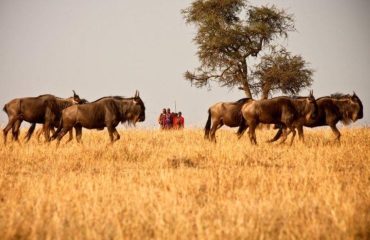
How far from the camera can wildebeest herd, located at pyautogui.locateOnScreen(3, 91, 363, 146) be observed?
15.2 m

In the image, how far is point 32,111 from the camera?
15.9 meters

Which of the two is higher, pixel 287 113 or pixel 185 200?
pixel 287 113

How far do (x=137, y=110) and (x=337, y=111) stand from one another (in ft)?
23.4

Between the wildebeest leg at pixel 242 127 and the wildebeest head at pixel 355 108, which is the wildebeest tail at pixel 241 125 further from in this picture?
the wildebeest head at pixel 355 108

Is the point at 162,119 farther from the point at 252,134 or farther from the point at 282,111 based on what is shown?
the point at 252,134

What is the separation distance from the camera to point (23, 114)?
15906 mm

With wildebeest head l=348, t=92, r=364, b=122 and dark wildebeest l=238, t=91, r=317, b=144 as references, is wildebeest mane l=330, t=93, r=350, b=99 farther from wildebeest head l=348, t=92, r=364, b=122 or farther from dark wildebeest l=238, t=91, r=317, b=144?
dark wildebeest l=238, t=91, r=317, b=144

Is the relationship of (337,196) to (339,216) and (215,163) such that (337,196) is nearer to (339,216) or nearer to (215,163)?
(339,216)

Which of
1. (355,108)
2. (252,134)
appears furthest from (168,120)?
(355,108)

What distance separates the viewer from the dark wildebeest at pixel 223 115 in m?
16.6

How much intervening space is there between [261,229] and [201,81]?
27.4 m

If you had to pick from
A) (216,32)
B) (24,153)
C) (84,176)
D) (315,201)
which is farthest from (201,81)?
(315,201)

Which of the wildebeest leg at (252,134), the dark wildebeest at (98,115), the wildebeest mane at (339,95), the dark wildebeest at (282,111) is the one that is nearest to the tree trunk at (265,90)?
the wildebeest mane at (339,95)

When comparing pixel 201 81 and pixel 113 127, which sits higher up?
pixel 201 81
